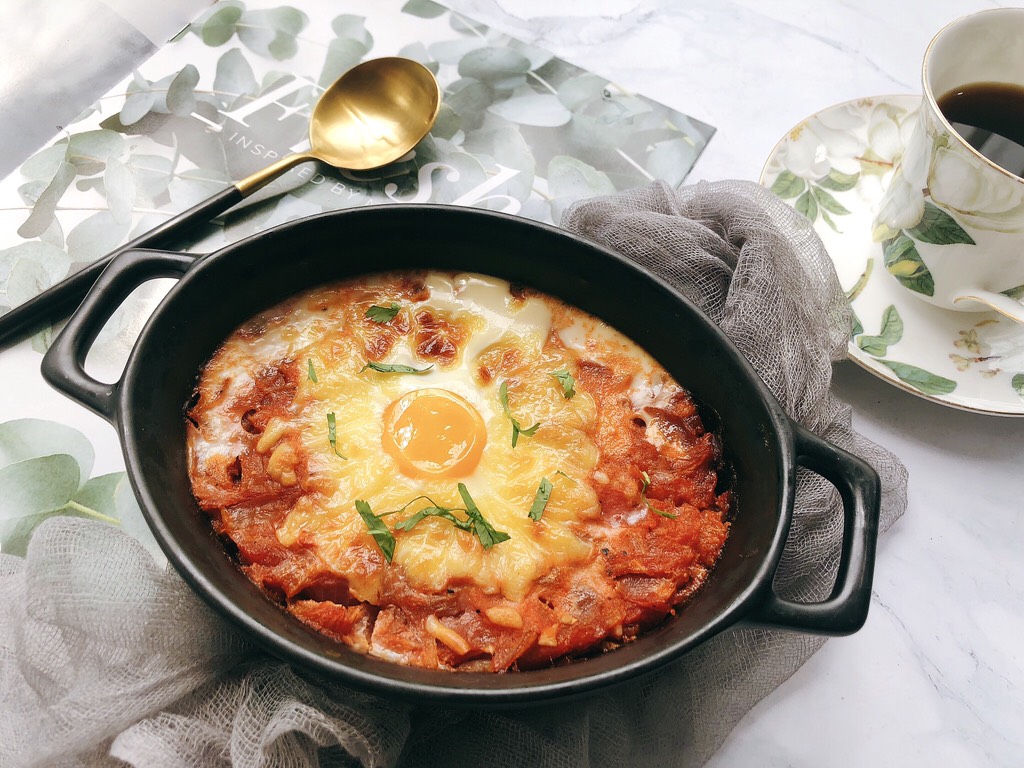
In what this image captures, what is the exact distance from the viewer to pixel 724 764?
162cm

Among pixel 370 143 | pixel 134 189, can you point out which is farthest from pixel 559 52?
pixel 134 189

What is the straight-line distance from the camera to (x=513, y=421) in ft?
5.12

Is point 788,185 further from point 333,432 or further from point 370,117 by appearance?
point 333,432

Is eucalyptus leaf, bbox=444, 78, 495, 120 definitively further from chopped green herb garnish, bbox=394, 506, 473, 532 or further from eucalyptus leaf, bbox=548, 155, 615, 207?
chopped green herb garnish, bbox=394, 506, 473, 532

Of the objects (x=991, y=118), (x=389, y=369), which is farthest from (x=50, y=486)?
(x=991, y=118)

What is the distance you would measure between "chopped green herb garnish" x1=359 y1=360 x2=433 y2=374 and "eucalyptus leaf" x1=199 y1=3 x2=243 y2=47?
1.46 meters

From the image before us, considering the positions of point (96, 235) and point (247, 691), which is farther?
point (96, 235)

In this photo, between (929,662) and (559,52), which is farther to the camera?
(559,52)

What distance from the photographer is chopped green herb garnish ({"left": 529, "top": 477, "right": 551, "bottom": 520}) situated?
4.82 feet

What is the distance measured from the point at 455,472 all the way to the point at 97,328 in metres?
0.69

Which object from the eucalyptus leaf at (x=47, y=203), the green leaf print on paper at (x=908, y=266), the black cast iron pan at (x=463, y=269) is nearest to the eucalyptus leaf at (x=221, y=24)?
the eucalyptus leaf at (x=47, y=203)

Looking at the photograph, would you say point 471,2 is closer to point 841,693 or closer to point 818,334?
point 818,334

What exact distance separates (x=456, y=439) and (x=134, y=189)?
130 centimetres

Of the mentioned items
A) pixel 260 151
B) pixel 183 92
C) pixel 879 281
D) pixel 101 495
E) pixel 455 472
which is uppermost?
pixel 183 92
